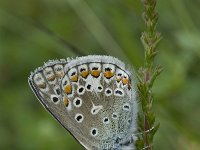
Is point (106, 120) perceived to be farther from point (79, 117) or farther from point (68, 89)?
point (68, 89)

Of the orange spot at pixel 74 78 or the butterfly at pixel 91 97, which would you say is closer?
the butterfly at pixel 91 97

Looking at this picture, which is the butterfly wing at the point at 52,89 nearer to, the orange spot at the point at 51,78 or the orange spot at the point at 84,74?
the orange spot at the point at 51,78

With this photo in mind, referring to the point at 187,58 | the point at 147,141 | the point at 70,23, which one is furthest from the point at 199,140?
the point at 70,23

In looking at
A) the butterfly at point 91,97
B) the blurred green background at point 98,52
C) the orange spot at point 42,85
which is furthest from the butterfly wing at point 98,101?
the blurred green background at point 98,52

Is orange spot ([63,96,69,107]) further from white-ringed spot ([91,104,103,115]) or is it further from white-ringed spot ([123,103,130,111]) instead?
white-ringed spot ([123,103,130,111])

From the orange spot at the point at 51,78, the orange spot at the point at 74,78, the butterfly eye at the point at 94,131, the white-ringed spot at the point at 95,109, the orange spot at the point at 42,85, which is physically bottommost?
the butterfly eye at the point at 94,131
